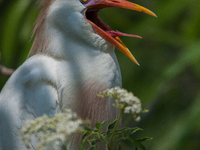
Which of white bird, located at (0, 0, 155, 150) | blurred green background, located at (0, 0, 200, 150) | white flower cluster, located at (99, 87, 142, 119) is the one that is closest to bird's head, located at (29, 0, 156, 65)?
white bird, located at (0, 0, 155, 150)

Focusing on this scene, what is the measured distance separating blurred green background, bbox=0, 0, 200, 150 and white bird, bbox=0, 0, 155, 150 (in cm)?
88

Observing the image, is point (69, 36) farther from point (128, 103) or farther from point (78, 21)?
point (128, 103)

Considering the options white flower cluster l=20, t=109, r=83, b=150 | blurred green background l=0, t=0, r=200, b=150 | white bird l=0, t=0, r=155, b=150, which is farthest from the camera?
blurred green background l=0, t=0, r=200, b=150

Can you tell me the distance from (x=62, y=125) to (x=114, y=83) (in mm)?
714

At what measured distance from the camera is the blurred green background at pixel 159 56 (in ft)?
7.00

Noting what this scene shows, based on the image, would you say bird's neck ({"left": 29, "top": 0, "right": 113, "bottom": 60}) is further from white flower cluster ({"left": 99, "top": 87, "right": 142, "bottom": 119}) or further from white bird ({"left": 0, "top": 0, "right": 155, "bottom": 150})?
white flower cluster ({"left": 99, "top": 87, "right": 142, "bottom": 119})

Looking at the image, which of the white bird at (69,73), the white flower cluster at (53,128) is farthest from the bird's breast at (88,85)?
the white flower cluster at (53,128)

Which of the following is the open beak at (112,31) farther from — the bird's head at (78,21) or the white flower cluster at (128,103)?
the white flower cluster at (128,103)

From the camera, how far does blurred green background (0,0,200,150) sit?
213 centimetres

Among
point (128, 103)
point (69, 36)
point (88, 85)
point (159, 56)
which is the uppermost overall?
point (128, 103)

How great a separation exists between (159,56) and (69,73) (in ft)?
4.87

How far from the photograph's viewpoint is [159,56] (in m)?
2.58

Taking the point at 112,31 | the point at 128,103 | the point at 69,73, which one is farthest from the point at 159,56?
the point at 128,103

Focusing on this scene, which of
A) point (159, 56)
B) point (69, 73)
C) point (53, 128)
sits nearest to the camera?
point (53, 128)
